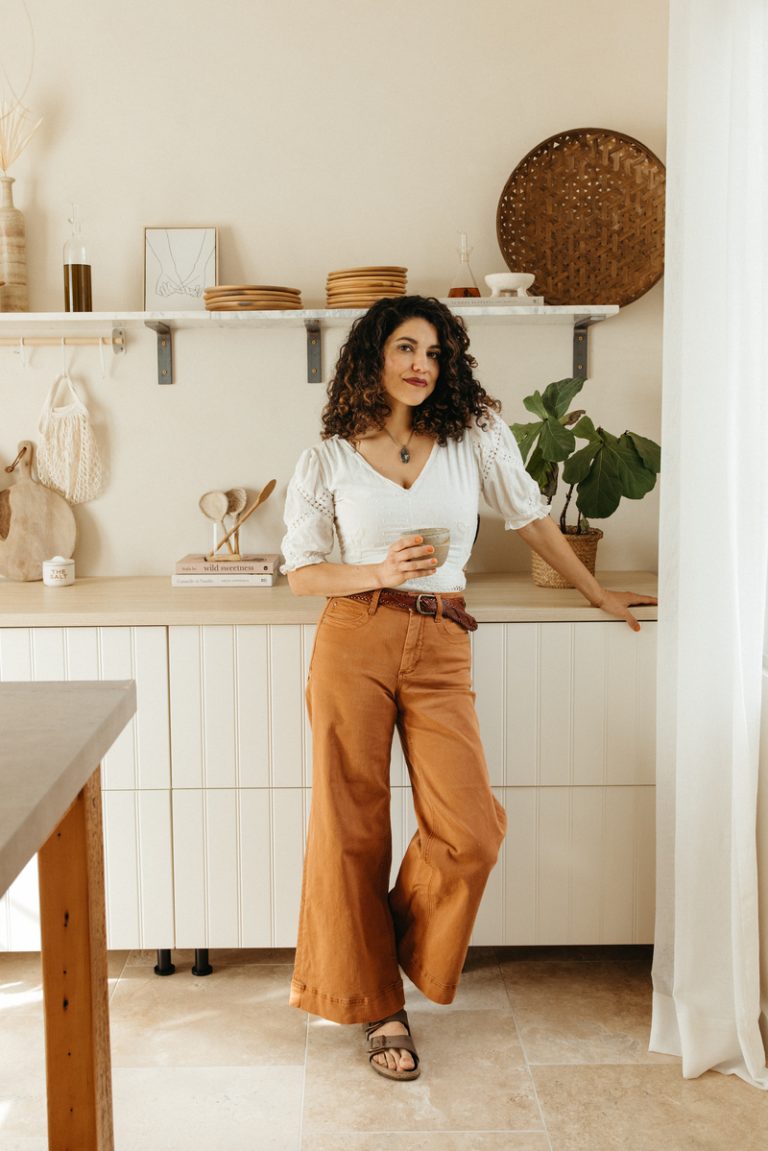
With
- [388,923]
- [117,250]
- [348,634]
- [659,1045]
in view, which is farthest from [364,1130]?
[117,250]

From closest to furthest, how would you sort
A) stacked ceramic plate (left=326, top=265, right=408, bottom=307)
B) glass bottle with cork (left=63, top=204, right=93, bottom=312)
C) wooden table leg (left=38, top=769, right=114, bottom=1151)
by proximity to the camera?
wooden table leg (left=38, top=769, right=114, bottom=1151) < stacked ceramic plate (left=326, top=265, right=408, bottom=307) < glass bottle with cork (left=63, top=204, right=93, bottom=312)

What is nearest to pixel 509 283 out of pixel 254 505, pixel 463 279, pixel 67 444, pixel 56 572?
pixel 463 279

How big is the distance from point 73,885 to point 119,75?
228 cm

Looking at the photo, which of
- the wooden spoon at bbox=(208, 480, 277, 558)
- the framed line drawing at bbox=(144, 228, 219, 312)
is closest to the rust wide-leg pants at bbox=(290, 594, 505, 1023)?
the wooden spoon at bbox=(208, 480, 277, 558)

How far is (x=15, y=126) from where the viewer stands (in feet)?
9.27

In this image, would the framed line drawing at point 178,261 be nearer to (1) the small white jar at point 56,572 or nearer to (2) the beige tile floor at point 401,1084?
(1) the small white jar at point 56,572

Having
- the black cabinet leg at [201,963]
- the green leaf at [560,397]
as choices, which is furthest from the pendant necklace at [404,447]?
the black cabinet leg at [201,963]

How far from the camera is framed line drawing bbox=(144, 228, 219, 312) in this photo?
112 inches

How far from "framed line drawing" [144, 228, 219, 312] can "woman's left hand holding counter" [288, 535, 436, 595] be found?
40.2 inches

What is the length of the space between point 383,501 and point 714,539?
2.01 feet

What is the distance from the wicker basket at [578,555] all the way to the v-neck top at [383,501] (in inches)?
17.7

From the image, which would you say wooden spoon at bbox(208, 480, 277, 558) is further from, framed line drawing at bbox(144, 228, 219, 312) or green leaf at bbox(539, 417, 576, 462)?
green leaf at bbox(539, 417, 576, 462)

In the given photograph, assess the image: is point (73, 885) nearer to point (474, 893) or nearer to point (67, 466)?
point (474, 893)

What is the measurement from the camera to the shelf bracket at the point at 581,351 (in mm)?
2885
